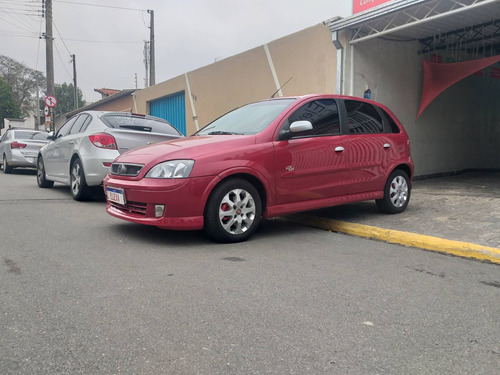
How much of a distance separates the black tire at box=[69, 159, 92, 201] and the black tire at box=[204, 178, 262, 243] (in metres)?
3.28

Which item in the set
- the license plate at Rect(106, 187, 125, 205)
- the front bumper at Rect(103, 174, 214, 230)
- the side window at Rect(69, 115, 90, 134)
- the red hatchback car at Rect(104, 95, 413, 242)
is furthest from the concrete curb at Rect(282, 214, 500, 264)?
the side window at Rect(69, 115, 90, 134)

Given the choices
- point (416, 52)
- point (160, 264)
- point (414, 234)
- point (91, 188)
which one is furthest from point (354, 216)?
point (416, 52)

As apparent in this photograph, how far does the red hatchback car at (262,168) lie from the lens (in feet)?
14.2

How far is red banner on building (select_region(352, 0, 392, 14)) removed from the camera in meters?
8.07

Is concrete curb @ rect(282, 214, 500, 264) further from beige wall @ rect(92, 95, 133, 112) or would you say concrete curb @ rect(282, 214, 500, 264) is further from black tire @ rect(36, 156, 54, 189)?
beige wall @ rect(92, 95, 133, 112)

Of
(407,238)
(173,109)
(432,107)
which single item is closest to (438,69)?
(432,107)

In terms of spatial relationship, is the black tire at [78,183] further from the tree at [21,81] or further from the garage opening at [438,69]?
the tree at [21,81]

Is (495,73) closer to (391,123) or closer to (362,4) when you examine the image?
(362,4)

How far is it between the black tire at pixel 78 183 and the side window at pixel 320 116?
3.62 metres

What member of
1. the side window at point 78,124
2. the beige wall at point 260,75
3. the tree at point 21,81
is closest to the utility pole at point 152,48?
the beige wall at point 260,75

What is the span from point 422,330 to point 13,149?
12.7 meters

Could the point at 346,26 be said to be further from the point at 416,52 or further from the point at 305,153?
the point at 305,153

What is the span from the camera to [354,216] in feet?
20.0

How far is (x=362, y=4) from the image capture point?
8.36 m
